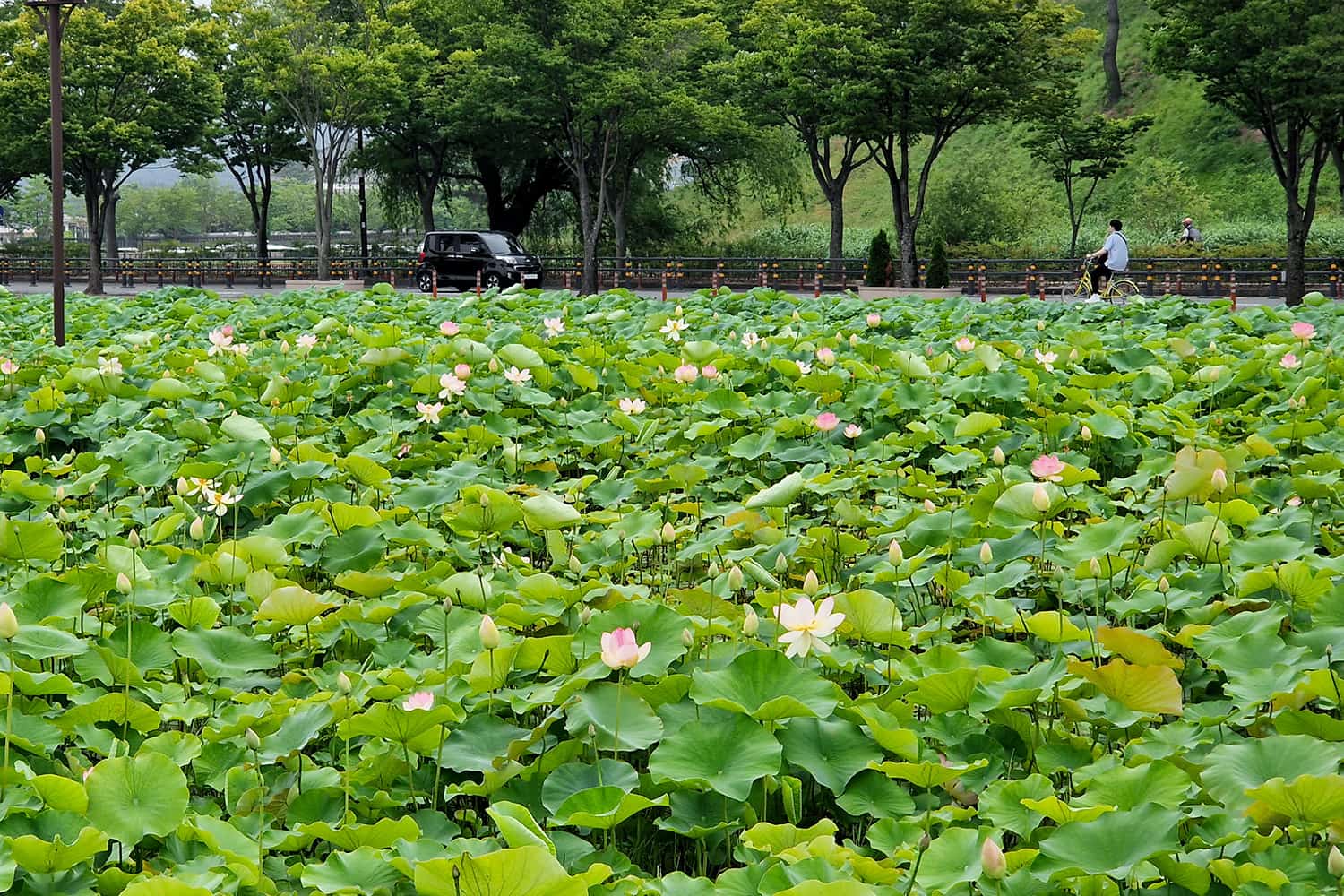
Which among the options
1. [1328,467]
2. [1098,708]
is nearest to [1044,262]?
[1328,467]

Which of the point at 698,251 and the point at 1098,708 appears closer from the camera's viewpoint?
the point at 1098,708

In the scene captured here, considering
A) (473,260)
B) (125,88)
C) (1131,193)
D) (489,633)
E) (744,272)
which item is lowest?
(489,633)

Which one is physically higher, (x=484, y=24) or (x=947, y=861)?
(x=484, y=24)

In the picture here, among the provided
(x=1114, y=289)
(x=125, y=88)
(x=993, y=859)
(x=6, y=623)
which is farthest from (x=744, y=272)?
(x=993, y=859)

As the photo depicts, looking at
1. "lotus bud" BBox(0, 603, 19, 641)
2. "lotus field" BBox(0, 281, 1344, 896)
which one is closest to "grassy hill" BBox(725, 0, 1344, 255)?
"lotus field" BBox(0, 281, 1344, 896)

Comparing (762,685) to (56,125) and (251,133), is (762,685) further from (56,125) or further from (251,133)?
(251,133)

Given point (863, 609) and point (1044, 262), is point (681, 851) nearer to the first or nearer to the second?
point (863, 609)

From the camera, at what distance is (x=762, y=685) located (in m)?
2.26

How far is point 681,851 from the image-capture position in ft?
7.45

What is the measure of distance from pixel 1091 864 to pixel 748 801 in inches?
24.3

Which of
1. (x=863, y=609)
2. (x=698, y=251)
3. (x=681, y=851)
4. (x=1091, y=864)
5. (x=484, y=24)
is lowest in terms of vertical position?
(x=681, y=851)

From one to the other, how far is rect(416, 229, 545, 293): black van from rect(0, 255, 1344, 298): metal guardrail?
10.1 ft

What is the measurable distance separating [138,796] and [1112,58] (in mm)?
50172

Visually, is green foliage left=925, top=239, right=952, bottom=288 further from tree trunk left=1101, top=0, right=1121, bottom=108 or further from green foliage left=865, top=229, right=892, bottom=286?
tree trunk left=1101, top=0, right=1121, bottom=108
